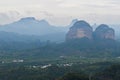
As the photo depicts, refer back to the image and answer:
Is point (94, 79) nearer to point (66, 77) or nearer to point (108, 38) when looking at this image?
point (66, 77)

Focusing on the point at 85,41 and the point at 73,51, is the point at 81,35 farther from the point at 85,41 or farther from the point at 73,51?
the point at 73,51

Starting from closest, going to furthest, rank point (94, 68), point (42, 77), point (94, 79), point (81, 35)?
point (94, 79), point (42, 77), point (94, 68), point (81, 35)

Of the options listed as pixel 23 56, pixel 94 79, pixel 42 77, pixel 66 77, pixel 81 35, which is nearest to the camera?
pixel 66 77

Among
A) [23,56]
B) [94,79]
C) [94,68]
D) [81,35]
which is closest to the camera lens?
[94,79]

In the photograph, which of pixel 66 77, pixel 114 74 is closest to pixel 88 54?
pixel 114 74

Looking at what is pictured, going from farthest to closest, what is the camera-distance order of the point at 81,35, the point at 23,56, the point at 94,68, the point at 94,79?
the point at 81,35 < the point at 23,56 < the point at 94,68 < the point at 94,79

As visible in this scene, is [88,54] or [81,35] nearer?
[88,54]

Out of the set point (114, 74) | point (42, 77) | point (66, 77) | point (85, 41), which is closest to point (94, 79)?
point (114, 74)

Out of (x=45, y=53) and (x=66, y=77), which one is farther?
(x=45, y=53)

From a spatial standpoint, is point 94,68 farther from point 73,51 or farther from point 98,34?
point 98,34
